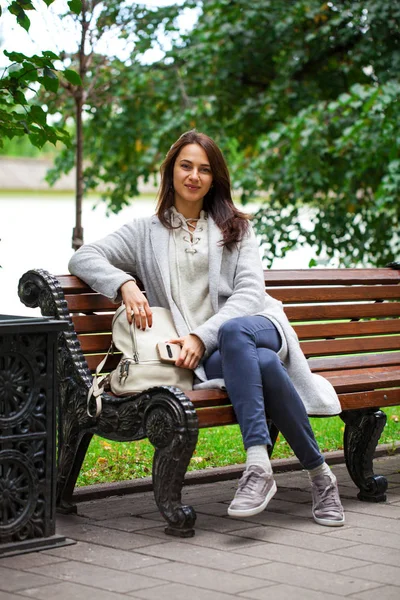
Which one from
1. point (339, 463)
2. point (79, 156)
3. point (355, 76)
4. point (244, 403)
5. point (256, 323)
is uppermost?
point (355, 76)

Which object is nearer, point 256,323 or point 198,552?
point 198,552

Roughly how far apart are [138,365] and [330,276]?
5.19 feet

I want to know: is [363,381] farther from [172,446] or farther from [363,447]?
[172,446]

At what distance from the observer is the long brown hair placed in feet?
15.8

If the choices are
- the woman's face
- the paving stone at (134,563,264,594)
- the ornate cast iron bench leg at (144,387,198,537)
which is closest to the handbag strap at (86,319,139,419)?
the ornate cast iron bench leg at (144,387,198,537)

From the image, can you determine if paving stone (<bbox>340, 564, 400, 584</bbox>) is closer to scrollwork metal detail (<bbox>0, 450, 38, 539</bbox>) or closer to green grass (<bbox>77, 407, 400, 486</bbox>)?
scrollwork metal detail (<bbox>0, 450, 38, 539</bbox>)

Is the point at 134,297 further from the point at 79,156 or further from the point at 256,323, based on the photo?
the point at 79,156

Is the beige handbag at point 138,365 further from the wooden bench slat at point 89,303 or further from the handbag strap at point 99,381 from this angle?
the wooden bench slat at point 89,303

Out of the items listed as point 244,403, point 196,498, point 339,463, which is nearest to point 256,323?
point 244,403

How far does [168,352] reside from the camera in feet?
14.4

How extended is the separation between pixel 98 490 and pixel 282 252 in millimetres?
6041

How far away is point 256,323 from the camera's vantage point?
4.46m

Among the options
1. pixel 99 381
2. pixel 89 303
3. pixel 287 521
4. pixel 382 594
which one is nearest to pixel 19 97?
pixel 89 303

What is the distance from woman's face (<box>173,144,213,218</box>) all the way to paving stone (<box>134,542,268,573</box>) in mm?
1607
